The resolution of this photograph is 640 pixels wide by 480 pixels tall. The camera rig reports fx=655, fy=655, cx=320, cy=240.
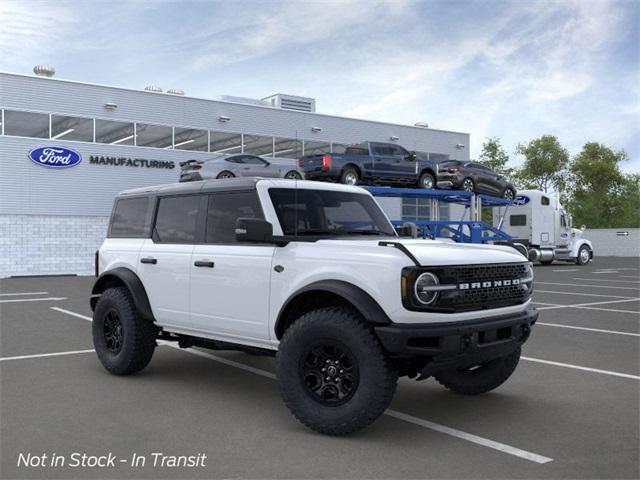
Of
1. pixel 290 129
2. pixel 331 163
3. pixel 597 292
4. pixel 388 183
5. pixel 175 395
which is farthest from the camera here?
pixel 290 129

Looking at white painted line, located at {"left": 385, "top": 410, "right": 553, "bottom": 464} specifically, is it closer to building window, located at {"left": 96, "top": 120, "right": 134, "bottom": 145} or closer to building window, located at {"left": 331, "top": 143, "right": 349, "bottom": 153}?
building window, located at {"left": 96, "top": 120, "right": 134, "bottom": 145}

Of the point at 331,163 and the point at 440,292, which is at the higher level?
the point at 331,163

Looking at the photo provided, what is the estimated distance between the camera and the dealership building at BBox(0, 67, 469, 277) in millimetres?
26500

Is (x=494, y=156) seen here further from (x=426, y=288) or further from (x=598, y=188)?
(x=426, y=288)

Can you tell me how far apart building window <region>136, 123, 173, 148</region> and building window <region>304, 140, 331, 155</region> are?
7551 millimetres

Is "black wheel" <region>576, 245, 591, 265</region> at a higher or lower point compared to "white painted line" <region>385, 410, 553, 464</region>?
higher

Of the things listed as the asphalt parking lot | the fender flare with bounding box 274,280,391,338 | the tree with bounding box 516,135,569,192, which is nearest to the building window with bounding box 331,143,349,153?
the asphalt parking lot

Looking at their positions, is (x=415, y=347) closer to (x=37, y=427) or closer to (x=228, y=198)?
(x=228, y=198)

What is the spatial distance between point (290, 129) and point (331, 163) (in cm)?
1491

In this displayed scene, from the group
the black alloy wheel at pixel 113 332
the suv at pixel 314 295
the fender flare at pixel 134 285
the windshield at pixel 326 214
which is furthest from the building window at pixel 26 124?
the windshield at pixel 326 214

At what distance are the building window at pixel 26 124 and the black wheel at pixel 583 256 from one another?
83.2ft

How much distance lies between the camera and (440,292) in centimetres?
473

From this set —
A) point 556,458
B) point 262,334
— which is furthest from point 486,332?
point 262,334

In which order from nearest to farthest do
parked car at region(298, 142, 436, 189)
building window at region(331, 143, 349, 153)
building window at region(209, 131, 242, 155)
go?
parked car at region(298, 142, 436, 189), building window at region(209, 131, 242, 155), building window at region(331, 143, 349, 153)
